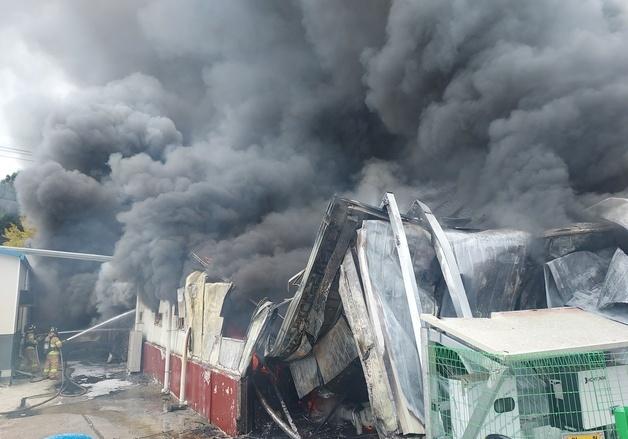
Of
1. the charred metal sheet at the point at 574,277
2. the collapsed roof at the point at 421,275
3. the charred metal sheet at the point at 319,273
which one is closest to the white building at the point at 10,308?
the charred metal sheet at the point at 319,273

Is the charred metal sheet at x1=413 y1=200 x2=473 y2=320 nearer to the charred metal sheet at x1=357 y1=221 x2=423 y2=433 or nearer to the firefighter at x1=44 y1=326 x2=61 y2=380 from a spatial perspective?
the charred metal sheet at x1=357 y1=221 x2=423 y2=433

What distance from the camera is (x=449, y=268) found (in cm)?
444

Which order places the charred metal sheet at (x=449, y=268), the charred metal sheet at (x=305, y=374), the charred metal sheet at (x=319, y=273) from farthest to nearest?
the charred metal sheet at (x=305, y=374) → the charred metal sheet at (x=319, y=273) → the charred metal sheet at (x=449, y=268)

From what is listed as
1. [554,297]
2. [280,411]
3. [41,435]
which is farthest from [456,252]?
[41,435]

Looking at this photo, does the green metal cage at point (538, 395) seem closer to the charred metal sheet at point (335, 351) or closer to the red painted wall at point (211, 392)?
the charred metal sheet at point (335, 351)

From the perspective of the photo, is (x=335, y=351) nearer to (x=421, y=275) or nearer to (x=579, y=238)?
(x=421, y=275)

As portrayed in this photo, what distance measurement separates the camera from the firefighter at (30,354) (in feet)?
43.4

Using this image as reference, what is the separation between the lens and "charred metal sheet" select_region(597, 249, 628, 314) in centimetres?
378

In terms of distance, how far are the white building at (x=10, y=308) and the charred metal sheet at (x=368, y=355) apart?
1208 centimetres

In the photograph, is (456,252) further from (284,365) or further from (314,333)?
(284,365)

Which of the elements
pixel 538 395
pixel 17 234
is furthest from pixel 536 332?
pixel 17 234

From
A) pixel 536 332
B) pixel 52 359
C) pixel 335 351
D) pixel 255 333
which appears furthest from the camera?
pixel 52 359

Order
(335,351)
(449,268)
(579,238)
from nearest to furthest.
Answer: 1. (449,268)
2. (579,238)
3. (335,351)

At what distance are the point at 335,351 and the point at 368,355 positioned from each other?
1610mm
